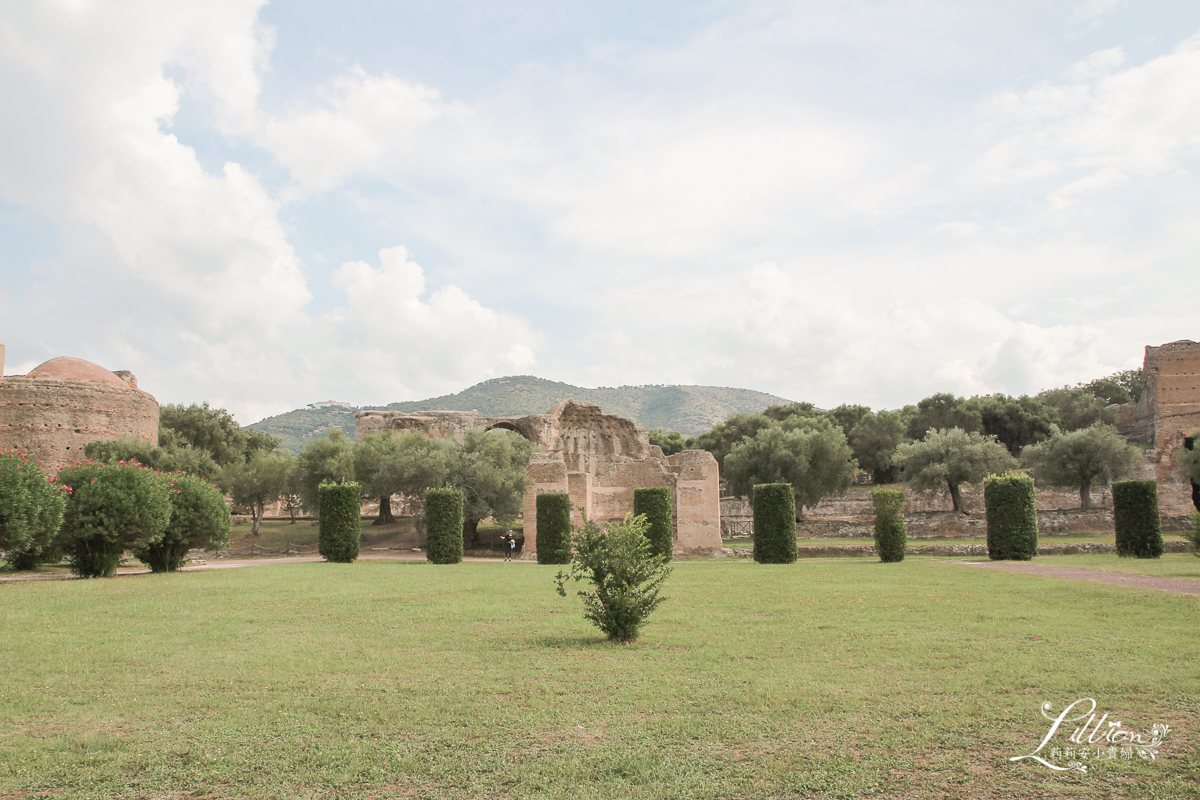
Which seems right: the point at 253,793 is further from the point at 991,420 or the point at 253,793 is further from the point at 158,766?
the point at 991,420

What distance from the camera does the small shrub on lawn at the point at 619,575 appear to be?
758cm

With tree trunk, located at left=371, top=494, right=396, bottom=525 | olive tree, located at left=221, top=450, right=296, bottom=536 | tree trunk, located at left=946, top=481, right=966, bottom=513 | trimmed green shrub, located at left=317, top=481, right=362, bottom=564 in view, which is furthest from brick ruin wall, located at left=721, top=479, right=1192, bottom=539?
olive tree, located at left=221, top=450, right=296, bottom=536

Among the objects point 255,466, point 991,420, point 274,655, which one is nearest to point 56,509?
point 274,655

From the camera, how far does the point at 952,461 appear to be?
31.8m

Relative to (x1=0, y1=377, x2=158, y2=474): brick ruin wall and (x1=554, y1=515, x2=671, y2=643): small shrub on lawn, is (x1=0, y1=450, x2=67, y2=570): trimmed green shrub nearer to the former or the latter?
(x1=554, y1=515, x2=671, y2=643): small shrub on lawn

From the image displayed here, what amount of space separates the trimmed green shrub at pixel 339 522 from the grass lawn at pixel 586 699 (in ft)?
33.9

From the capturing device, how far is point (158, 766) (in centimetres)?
405

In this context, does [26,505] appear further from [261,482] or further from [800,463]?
[800,463]

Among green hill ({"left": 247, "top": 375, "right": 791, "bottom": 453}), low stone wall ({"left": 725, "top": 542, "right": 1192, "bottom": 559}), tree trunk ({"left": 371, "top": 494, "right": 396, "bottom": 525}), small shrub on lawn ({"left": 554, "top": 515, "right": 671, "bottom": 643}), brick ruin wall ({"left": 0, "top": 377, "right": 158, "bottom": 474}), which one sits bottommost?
low stone wall ({"left": 725, "top": 542, "right": 1192, "bottom": 559})

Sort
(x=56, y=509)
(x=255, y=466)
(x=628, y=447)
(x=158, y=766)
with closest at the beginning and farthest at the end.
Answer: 1. (x=158, y=766)
2. (x=56, y=509)
3. (x=255, y=466)
4. (x=628, y=447)

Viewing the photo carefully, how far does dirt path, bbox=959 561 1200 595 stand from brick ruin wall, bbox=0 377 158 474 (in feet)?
108

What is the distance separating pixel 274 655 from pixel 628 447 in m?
40.9

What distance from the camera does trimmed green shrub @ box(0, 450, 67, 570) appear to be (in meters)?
12.6

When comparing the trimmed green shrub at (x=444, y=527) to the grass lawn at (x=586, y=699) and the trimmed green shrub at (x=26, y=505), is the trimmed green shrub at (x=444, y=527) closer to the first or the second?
the trimmed green shrub at (x=26, y=505)
